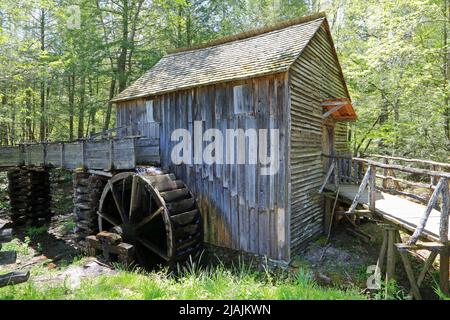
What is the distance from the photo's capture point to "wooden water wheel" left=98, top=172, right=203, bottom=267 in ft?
23.4

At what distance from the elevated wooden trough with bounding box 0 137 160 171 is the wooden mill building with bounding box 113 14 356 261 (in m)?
0.38

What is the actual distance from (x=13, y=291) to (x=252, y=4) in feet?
67.7

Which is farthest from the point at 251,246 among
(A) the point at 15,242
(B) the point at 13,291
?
(A) the point at 15,242

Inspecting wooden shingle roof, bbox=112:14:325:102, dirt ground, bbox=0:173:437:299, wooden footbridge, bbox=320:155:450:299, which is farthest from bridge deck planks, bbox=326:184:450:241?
wooden shingle roof, bbox=112:14:325:102

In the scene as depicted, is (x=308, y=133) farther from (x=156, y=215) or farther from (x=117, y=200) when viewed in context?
(x=117, y=200)

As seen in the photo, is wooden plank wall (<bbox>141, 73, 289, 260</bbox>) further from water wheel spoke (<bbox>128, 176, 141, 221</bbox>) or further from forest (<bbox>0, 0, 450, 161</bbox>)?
forest (<bbox>0, 0, 450, 161</bbox>)

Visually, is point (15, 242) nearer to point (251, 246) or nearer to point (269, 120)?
point (251, 246)

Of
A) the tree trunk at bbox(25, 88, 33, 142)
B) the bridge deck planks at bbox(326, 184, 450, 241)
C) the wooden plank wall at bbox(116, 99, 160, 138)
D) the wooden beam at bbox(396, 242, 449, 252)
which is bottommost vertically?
the wooden beam at bbox(396, 242, 449, 252)

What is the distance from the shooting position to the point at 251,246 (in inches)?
285

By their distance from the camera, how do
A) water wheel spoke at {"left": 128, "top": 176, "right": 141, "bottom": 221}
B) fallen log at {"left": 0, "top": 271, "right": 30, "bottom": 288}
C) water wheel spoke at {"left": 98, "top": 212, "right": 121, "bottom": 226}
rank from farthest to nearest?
water wheel spoke at {"left": 98, "top": 212, "right": 121, "bottom": 226}
water wheel spoke at {"left": 128, "top": 176, "right": 141, "bottom": 221}
fallen log at {"left": 0, "top": 271, "right": 30, "bottom": 288}

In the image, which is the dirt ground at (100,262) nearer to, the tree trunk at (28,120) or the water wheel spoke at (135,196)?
the water wheel spoke at (135,196)

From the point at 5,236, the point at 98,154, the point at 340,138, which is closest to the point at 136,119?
the point at 98,154

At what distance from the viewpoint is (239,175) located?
736 cm

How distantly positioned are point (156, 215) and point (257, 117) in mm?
3799
